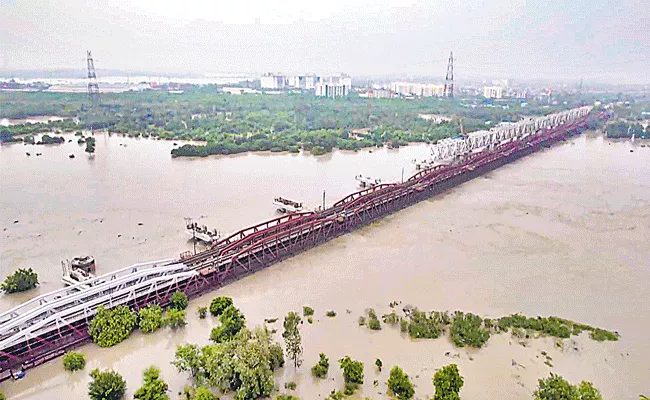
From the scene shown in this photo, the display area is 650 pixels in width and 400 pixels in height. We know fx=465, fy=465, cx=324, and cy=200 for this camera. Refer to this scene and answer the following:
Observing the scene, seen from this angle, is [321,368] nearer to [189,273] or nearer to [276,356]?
[276,356]

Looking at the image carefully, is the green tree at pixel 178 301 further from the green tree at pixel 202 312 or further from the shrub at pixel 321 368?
the shrub at pixel 321 368

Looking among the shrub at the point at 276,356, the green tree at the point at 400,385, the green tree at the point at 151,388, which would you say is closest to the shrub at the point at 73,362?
the green tree at the point at 151,388

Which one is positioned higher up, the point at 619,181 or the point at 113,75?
the point at 113,75

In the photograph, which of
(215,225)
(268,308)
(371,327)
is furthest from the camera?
(215,225)

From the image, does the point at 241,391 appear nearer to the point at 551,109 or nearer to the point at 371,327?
the point at 371,327

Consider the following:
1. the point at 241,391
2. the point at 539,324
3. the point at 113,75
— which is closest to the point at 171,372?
the point at 241,391

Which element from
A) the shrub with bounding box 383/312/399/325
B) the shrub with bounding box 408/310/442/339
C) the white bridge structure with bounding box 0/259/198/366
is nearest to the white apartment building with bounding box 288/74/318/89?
the white bridge structure with bounding box 0/259/198/366

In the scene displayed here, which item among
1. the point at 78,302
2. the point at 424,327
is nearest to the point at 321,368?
the point at 424,327
